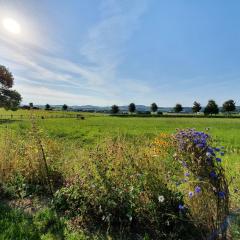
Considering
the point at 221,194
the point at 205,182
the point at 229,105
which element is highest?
the point at 229,105

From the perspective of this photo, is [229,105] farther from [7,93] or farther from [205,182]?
[205,182]

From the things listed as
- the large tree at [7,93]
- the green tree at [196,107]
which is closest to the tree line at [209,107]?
the green tree at [196,107]

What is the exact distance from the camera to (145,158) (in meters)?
4.67

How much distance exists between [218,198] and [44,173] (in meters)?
3.54

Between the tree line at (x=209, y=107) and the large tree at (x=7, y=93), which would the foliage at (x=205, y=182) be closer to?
the large tree at (x=7, y=93)

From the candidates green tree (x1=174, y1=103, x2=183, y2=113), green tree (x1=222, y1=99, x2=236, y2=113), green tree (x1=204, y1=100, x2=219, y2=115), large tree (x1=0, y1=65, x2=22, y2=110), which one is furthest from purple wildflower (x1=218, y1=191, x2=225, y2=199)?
green tree (x1=174, y1=103, x2=183, y2=113)

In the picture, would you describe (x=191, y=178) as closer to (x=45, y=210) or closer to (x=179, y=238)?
(x=179, y=238)

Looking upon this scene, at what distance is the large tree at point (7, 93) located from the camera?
135ft

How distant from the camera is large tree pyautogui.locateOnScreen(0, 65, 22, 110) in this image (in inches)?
1622

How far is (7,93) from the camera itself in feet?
136

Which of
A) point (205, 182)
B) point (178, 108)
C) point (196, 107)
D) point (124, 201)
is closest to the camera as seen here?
point (205, 182)

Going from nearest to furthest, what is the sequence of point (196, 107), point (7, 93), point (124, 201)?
point (124, 201) → point (7, 93) → point (196, 107)

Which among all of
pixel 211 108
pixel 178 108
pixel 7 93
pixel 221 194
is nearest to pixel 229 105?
pixel 211 108

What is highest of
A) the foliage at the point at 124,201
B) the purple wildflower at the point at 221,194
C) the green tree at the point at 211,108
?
the green tree at the point at 211,108
